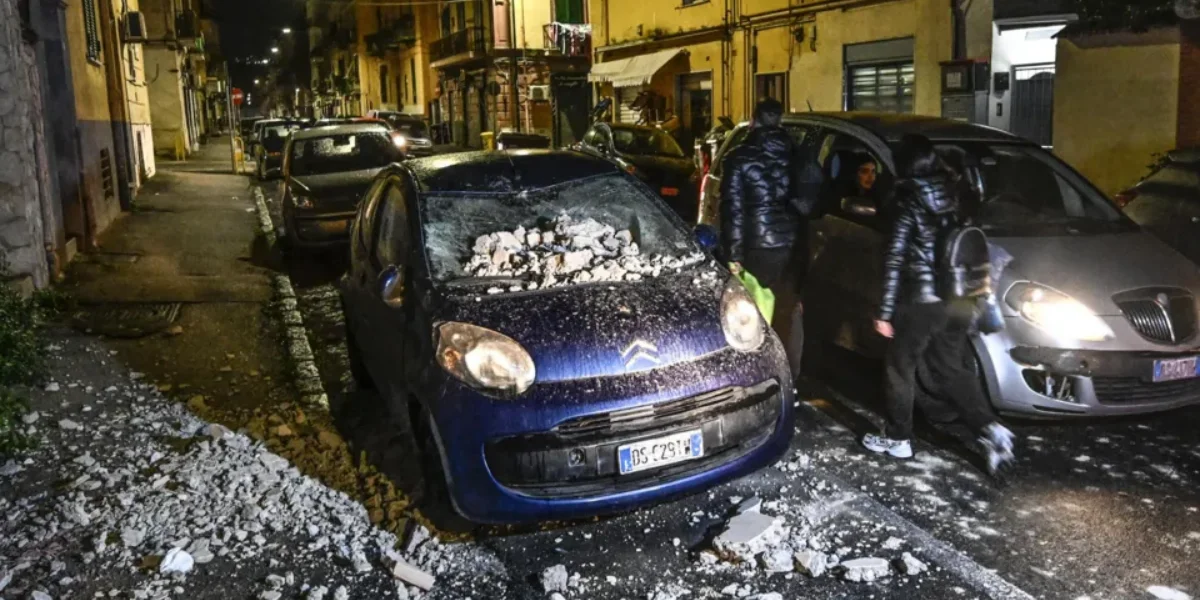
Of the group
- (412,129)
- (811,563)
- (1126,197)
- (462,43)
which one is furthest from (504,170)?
(462,43)

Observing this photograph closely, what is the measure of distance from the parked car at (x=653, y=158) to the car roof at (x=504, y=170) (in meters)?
7.85

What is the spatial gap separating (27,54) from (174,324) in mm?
3331

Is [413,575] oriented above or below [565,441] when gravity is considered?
below

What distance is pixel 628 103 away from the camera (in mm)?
28641

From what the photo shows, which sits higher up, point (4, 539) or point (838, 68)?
point (838, 68)

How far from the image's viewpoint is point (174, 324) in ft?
27.2

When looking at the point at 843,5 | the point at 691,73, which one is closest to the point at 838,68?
the point at 843,5

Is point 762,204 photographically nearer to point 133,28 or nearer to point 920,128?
point 920,128

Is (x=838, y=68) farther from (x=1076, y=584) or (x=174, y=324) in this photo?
(x=1076, y=584)

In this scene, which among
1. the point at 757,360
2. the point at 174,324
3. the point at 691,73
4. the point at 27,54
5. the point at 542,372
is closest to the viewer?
the point at 542,372

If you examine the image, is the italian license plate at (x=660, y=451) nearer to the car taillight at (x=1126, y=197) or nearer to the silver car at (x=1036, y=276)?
the silver car at (x=1036, y=276)

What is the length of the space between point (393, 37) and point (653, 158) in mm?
40490

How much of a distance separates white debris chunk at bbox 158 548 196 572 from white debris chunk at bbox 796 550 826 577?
250cm

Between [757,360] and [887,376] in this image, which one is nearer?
[757,360]
